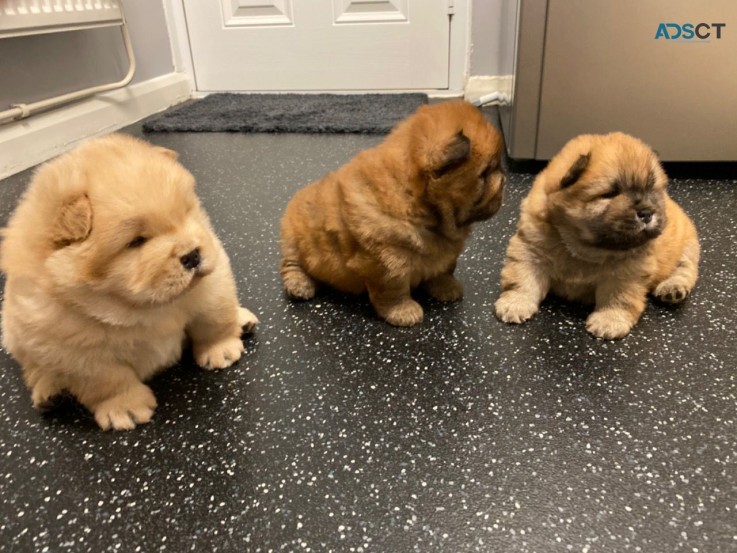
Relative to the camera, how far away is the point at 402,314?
116 centimetres

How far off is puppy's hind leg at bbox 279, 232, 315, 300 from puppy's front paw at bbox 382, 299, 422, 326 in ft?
0.68

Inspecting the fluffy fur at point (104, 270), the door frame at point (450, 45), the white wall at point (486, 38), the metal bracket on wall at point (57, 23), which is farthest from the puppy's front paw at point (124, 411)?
the door frame at point (450, 45)

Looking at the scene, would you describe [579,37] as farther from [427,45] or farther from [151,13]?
[151,13]

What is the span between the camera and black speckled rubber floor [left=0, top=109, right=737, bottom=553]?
737 mm

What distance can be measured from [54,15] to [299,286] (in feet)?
5.48

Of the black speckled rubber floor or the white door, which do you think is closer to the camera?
the black speckled rubber floor

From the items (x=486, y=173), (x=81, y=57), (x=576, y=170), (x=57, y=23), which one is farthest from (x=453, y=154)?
(x=81, y=57)

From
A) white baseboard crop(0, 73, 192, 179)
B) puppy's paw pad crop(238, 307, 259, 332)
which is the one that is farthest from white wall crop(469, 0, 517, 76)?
puppy's paw pad crop(238, 307, 259, 332)

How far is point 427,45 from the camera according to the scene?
299cm

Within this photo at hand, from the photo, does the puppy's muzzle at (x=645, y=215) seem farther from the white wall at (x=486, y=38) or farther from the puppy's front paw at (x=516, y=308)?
the white wall at (x=486, y=38)

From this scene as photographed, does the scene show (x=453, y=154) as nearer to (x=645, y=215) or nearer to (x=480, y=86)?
(x=645, y=215)

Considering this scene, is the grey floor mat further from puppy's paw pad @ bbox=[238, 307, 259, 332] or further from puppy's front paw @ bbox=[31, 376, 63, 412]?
puppy's front paw @ bbox=[31, 376, 63, 412]

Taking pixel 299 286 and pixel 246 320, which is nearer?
pixel 246 320

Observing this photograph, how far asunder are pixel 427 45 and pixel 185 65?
142cm
